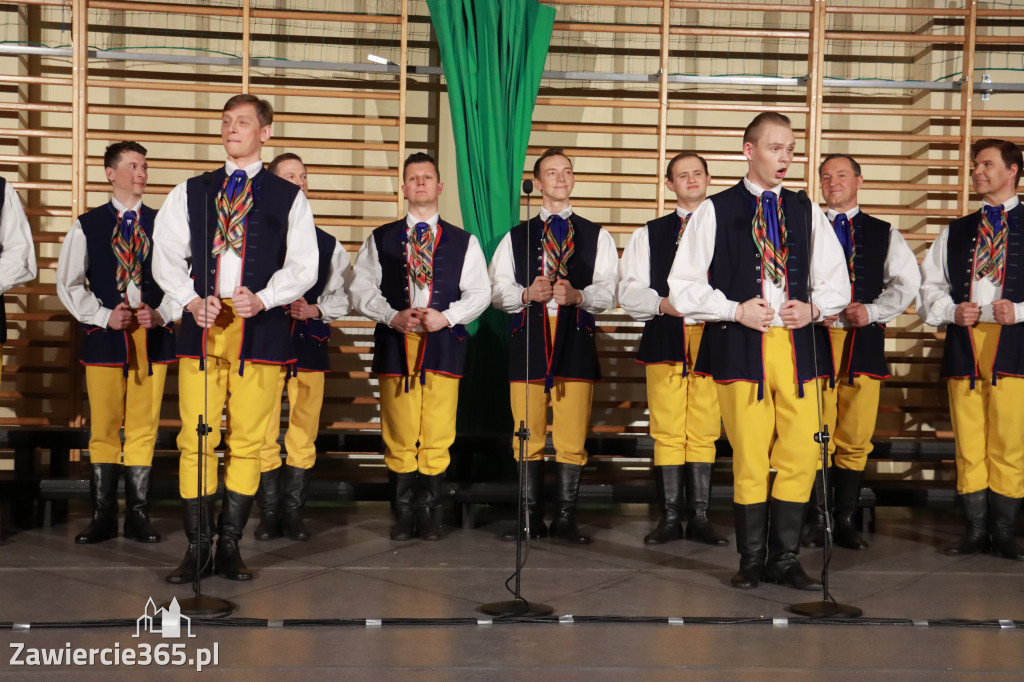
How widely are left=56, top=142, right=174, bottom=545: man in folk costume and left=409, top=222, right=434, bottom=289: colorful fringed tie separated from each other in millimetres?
1003

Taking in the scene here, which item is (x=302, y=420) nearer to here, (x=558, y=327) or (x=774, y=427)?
(x=558, y=327)

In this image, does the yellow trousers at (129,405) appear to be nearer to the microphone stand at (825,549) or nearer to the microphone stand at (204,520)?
the microphone stand at (204,520)

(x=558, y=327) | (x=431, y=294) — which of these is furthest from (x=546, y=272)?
(x=431, y=294)

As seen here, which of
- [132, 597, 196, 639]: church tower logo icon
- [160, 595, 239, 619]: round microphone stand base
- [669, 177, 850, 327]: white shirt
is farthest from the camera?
[669, 177, 850, 327]: white shirt

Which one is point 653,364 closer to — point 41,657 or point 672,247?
point 672,247

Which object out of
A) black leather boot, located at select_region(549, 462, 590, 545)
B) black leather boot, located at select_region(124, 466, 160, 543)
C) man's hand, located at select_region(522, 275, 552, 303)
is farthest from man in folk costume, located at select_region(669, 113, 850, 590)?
black leather boot, located at select_region(124, 466, 160, 543)

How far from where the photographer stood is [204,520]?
11.7 feet

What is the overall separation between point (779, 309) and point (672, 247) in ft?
3.61

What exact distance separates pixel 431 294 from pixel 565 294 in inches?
21.9

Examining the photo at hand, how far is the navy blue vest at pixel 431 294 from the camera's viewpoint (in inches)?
172

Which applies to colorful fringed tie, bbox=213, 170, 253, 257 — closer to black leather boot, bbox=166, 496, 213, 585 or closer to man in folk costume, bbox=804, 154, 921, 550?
black leather boot, bbox=166, 496, 213, 585

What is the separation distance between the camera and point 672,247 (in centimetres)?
450

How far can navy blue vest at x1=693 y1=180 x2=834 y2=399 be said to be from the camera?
11.3 feet

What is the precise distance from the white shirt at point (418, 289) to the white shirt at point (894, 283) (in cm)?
148
